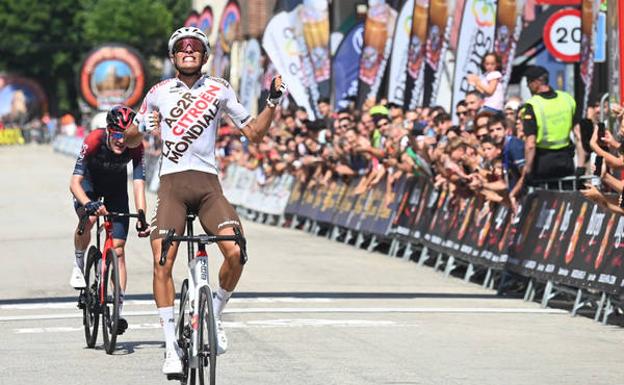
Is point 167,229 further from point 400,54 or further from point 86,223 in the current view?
point 400,54

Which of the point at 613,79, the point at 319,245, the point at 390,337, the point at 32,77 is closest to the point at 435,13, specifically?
the point at 319,245

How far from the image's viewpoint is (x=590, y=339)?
13.2m

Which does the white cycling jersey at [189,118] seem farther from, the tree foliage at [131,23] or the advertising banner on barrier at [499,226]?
the tree foliage at [131,23]

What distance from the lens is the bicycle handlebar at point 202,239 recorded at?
927 centimetres

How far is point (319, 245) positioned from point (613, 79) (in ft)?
27.1

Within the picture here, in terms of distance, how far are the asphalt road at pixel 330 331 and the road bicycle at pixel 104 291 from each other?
0.18m

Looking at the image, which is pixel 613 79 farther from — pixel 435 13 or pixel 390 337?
pixel 435 13

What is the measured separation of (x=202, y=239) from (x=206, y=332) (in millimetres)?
525

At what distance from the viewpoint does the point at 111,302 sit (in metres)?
12.1

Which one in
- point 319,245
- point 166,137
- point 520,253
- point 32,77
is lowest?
point 32,77

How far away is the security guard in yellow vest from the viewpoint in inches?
693

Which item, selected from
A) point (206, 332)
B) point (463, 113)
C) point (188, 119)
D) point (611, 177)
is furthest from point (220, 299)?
point (463, 113)

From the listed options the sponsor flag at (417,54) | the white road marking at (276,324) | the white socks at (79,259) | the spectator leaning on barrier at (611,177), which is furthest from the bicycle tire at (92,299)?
the sponsor flag at (417,54)

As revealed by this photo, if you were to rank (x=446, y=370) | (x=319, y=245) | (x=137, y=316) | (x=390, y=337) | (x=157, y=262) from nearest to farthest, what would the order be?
1. (x=157, y=262)
2. (x=446, y=370)
3. (x=390, y=337)
4. (x=137, y=316)
5. (x=319, y=245)
